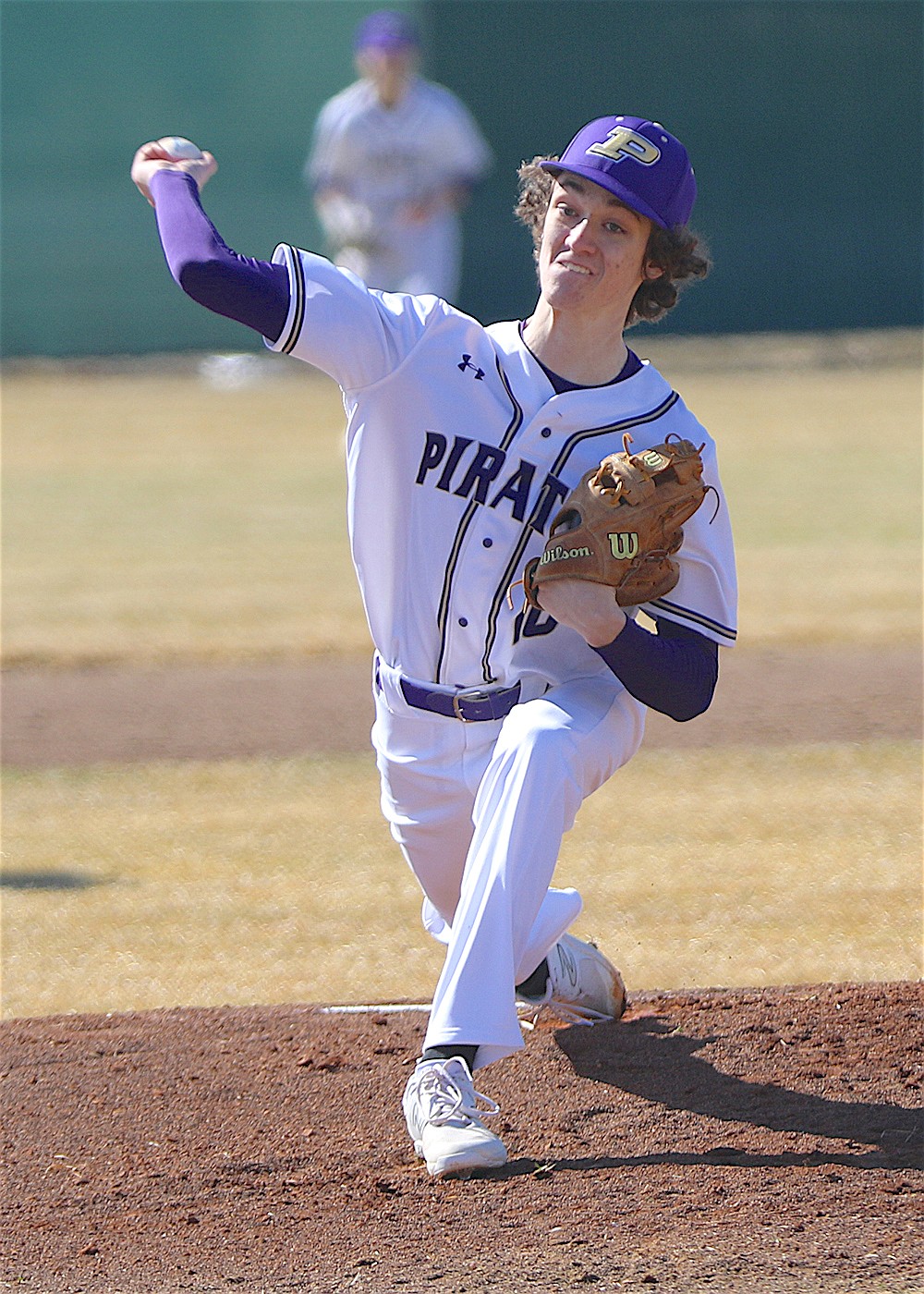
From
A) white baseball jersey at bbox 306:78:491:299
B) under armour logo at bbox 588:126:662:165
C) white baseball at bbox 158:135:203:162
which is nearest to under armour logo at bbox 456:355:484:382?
under armour logo at bbox 588:126:662:165

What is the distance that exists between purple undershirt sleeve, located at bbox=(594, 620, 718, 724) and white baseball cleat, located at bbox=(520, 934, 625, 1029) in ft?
1.89

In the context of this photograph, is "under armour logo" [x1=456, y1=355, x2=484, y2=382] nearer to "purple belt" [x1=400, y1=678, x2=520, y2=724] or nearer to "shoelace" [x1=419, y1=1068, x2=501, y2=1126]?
"purple belt" [x1=400, y1=678, x2=520, y2=724]

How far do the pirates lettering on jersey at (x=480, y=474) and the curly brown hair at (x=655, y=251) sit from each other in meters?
0.40

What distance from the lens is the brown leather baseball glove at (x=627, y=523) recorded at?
2.78 m

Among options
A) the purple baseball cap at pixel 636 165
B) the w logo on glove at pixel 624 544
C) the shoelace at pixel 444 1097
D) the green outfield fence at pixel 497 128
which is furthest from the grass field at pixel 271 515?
the shoelace at pixel 444 1097

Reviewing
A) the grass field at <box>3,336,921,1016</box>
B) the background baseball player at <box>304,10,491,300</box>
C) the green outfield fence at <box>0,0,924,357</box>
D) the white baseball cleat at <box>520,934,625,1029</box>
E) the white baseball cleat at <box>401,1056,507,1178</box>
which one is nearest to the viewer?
the white baseball cleat at <box>401,1056,507,1178</box>

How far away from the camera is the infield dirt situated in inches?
92.5

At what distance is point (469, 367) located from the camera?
9.98 feet

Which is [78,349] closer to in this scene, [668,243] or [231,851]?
[231,851]

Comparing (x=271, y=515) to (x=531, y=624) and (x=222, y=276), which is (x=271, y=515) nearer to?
(x=531, y=624)

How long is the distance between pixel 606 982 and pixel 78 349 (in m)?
15.7

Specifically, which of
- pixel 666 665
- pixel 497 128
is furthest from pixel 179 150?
pixel 497 128

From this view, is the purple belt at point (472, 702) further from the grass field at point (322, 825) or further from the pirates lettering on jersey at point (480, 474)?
the grass field at point (322, 825)

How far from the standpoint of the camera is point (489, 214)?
18.0 metres
